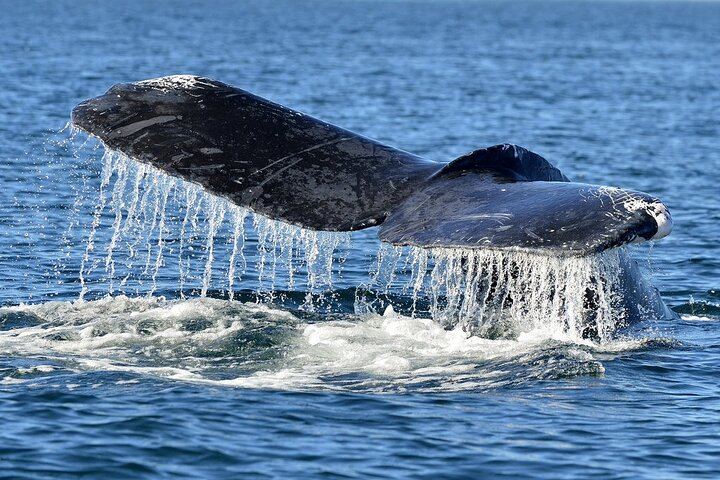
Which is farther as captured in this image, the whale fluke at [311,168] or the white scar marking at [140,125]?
the white scar marking at [140,125]

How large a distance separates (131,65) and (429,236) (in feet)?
109

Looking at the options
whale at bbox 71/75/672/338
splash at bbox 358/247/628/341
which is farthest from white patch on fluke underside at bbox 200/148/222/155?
splash at bbox 358/247/628/341

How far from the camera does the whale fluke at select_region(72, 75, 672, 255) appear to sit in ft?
24.2

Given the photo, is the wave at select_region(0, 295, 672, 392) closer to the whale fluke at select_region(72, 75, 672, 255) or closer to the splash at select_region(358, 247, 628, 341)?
the splash at select_region(358, 247, 628, 341)

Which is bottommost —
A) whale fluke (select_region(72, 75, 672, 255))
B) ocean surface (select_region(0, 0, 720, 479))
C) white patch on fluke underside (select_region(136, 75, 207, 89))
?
ocean surface (select_region(0, 0, 720, 479))

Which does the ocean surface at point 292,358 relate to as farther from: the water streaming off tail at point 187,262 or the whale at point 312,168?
the whale at point 312,168

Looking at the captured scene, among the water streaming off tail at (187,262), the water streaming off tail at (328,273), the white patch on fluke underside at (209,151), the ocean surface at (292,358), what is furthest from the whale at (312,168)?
the water streaming off tail at (187,262)

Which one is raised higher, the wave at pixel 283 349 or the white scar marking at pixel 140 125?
the white scar marking at pixel 140 125

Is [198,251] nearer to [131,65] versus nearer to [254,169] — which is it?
[254,169]

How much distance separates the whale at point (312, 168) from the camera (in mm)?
7363

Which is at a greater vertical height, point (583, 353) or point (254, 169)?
point (254, 169)

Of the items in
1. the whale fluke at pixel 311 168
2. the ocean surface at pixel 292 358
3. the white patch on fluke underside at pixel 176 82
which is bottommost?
the ocean surface at pixel 292 358

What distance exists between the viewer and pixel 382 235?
7402 mm

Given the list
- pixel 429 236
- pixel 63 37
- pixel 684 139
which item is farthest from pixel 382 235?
pixel 63 37
